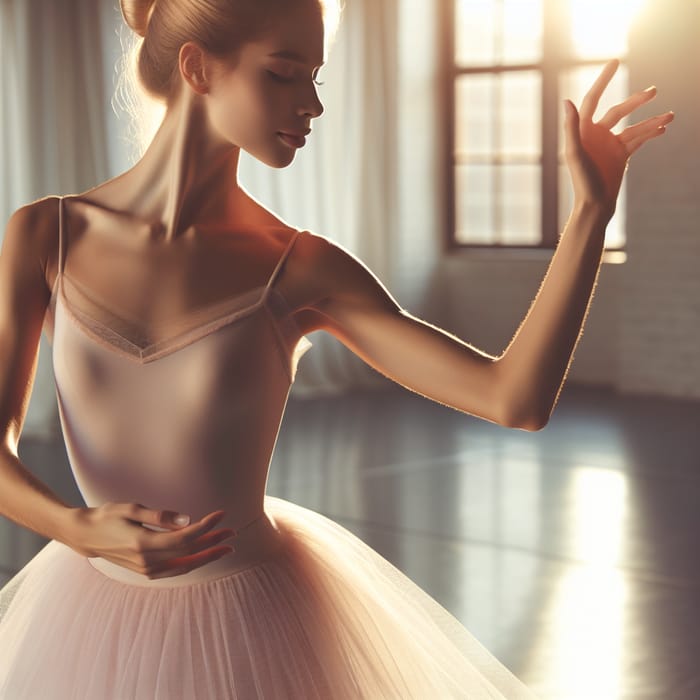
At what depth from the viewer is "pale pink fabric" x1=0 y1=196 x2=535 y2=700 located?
3.70 feet

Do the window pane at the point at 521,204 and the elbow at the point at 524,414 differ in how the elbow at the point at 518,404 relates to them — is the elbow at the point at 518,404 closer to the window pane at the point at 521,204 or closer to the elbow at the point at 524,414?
the elbow at the point at 524,414

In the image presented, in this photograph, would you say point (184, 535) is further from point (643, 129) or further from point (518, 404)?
point (643, 129)

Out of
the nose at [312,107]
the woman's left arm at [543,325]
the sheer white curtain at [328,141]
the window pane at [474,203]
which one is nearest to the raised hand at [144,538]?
the woman's left arm at [543,325]

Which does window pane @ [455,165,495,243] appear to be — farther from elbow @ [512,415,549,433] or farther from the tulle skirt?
elbow @ [512,415,549,433]

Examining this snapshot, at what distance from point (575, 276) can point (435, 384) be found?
0.52 ft

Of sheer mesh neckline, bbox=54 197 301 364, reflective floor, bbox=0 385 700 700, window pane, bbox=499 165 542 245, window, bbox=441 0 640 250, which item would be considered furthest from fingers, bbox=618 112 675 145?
window pane, bbox=499 165 542 245

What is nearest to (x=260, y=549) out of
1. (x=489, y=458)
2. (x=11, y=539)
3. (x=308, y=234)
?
(x=308, y=234)

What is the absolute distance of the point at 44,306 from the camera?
3.86 ft

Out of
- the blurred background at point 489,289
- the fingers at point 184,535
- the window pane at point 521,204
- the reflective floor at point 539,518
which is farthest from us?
the window pane at point 521,204

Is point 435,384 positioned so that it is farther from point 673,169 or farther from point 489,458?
point 673,169

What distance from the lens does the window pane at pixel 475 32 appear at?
838 cm

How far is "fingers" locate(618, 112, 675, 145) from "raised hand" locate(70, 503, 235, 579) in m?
0.44

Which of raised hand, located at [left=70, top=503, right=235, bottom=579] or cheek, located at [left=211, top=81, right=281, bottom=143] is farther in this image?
cheek, located at [left=211, top=81, right=281, bottom=143]

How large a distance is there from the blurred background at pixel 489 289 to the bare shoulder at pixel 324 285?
2034 mm
